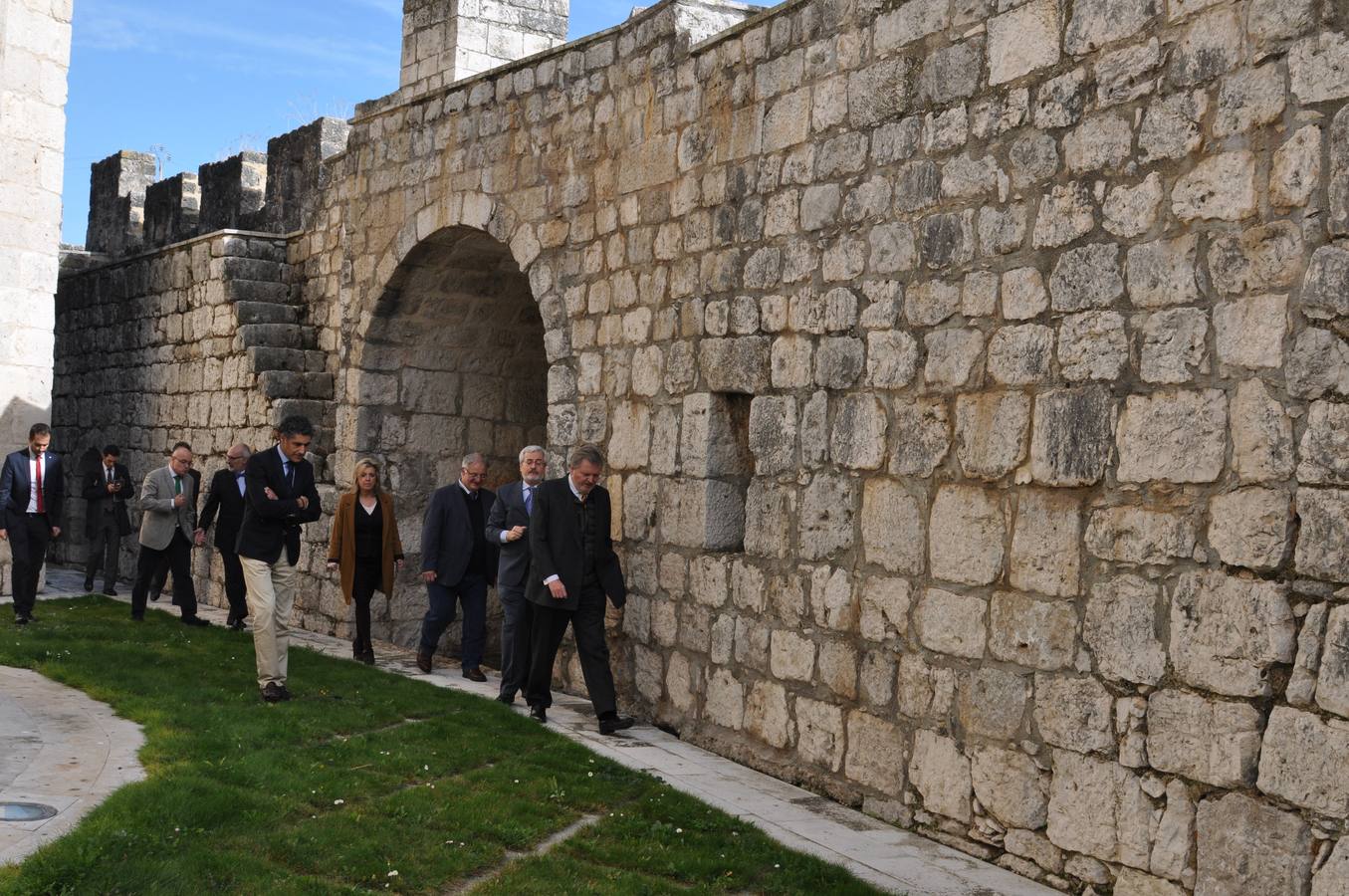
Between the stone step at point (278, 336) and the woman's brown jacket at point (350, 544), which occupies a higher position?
the stone step at point (278, 336)

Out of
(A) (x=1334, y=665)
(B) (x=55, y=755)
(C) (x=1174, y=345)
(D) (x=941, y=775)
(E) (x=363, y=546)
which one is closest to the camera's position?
(A) (x=1334, y=665)

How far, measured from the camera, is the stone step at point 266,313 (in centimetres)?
1248

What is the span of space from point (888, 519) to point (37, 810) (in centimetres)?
356

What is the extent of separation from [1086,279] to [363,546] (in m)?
5.84

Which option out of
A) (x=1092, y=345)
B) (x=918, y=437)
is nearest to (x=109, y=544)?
(x=918, y=437)

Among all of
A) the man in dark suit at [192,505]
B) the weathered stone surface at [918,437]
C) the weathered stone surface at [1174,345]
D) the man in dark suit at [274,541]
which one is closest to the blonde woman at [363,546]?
the man in dark suit at [274,541]

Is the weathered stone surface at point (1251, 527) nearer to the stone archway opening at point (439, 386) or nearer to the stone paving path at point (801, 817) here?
the stone paving path at point (801, 817)

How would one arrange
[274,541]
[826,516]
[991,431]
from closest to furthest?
[991,431] < [826,516] < [274,541]

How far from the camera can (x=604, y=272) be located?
8883mm

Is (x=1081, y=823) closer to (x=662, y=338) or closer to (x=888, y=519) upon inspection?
(x=888, y=519)

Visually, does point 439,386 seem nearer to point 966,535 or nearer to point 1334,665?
point 966,535

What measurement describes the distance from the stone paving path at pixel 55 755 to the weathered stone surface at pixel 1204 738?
3736 millimetres

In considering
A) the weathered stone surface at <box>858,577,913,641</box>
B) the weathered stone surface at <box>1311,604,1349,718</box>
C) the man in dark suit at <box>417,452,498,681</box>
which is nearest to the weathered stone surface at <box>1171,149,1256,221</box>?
the weathered stone surface at <box>1311,604,1349,718</box>

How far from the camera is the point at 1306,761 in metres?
4.53
